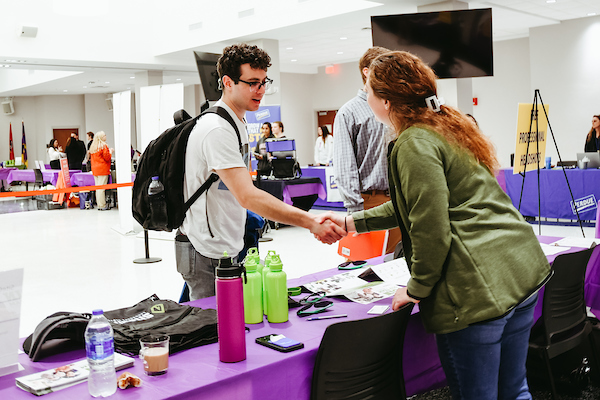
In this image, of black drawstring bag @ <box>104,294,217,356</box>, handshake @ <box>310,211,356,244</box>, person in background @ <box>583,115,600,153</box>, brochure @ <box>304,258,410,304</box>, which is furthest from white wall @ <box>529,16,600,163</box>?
black drawstring bag @ <box>104,294,217,356</box>

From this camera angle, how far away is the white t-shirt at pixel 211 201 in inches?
81.3

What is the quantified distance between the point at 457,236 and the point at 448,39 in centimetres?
476

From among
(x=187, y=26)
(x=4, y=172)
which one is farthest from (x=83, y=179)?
(x=4, y=172)

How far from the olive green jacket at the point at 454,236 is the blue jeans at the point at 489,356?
0.17ft

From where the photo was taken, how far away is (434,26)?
5.82 metres

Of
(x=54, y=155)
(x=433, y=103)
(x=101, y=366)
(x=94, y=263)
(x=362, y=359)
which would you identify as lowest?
(x=94, y=263)

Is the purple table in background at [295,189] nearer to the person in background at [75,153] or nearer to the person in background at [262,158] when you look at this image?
the person in background at [262,158]

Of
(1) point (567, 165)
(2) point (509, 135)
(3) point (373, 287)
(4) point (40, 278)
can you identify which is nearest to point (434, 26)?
(1) point (567, 165)

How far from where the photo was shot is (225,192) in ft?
7.10

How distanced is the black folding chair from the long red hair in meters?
0.93

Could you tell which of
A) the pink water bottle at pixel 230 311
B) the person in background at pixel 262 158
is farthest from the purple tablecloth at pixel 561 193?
the pink water bottle at pixel 230 311

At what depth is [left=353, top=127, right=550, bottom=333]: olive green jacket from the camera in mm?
1481

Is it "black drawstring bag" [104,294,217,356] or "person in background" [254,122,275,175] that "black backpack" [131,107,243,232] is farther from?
"person in background" [254,122,275,175]

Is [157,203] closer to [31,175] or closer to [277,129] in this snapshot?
[277,129]
